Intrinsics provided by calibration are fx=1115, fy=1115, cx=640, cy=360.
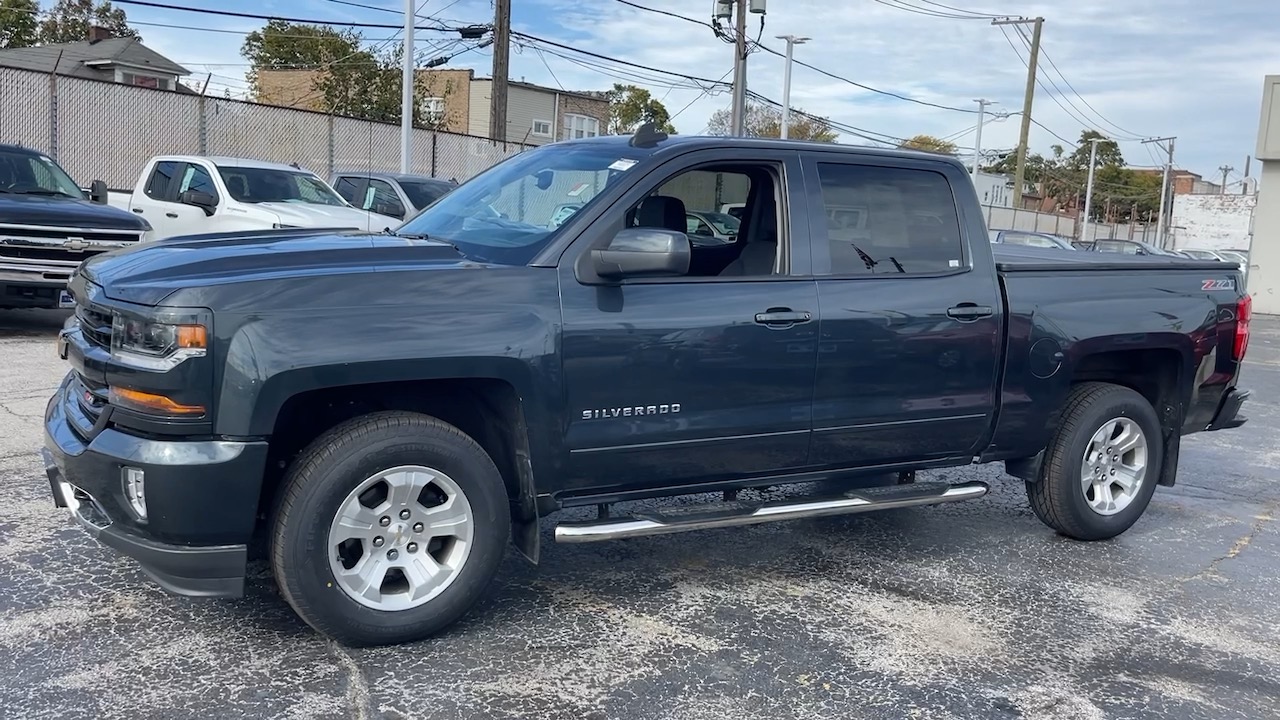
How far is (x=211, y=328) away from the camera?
362 centimetres

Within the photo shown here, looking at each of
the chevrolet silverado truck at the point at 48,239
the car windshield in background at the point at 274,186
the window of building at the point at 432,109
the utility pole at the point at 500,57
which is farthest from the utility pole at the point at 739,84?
the window of building at the point at 432,109

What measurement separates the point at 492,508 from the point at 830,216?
201 centimetres

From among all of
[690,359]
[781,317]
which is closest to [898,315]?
[781,317]

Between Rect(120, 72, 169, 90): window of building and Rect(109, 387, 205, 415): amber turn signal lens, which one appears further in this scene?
Rect(120, 72, 169, 90): window of building

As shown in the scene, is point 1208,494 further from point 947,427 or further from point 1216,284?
point 947,427

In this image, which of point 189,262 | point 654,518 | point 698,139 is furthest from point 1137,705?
point 189,262

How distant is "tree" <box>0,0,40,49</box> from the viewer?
4762cm

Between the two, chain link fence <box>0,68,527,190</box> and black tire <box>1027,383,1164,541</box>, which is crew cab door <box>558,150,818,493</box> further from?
chain link fence <box>0,68,527,190</box>

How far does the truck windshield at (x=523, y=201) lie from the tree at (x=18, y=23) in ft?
165

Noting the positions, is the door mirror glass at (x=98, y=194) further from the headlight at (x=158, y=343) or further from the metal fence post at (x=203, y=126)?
the metal fence post at (x=203, y=126)

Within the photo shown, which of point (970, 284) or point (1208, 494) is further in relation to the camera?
point (1208, 494)

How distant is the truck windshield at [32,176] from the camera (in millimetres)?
11094

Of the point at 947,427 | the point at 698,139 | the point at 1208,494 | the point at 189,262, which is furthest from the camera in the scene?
the point at 1208,494

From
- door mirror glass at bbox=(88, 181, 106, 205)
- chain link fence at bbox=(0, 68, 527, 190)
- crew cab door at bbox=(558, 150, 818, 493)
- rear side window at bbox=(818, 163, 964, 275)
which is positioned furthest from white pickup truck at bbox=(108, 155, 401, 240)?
crew cab door at bbox=(558, 150, 818, 493)
